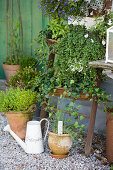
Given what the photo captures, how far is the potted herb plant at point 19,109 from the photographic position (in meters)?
3.25

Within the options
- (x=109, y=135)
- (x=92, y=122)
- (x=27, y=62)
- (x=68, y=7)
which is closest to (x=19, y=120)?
(x=92, y=122)

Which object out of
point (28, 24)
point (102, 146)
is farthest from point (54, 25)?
point (28, 24)

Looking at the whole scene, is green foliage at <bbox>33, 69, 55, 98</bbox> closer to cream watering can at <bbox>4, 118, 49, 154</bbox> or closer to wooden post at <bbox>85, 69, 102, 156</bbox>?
cream watering can at <bbox>4, 118, 49, 154</bbox>

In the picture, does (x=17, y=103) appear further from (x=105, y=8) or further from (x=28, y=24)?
(x=28, y=24)

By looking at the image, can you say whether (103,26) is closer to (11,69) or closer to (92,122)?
(92,122)

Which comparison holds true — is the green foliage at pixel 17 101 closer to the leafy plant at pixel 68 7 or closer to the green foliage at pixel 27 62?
the leafy plant at pixel 68 7

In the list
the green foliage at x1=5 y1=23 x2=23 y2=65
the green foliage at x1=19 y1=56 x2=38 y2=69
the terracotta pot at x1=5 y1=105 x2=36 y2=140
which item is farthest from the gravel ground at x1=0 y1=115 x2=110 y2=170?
the green foliage at x1=5 y1=23 x2=23 y2=65

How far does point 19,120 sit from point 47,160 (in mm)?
579

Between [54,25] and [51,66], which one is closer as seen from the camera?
[54,25]

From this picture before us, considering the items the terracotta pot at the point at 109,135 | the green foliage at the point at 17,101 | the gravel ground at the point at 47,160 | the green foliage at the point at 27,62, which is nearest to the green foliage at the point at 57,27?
the green foliage at the point at 17,101

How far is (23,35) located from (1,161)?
9.12 ft

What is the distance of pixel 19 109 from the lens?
3.25 m

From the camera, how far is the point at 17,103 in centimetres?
324

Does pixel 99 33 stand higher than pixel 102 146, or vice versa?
pixel 99 33
